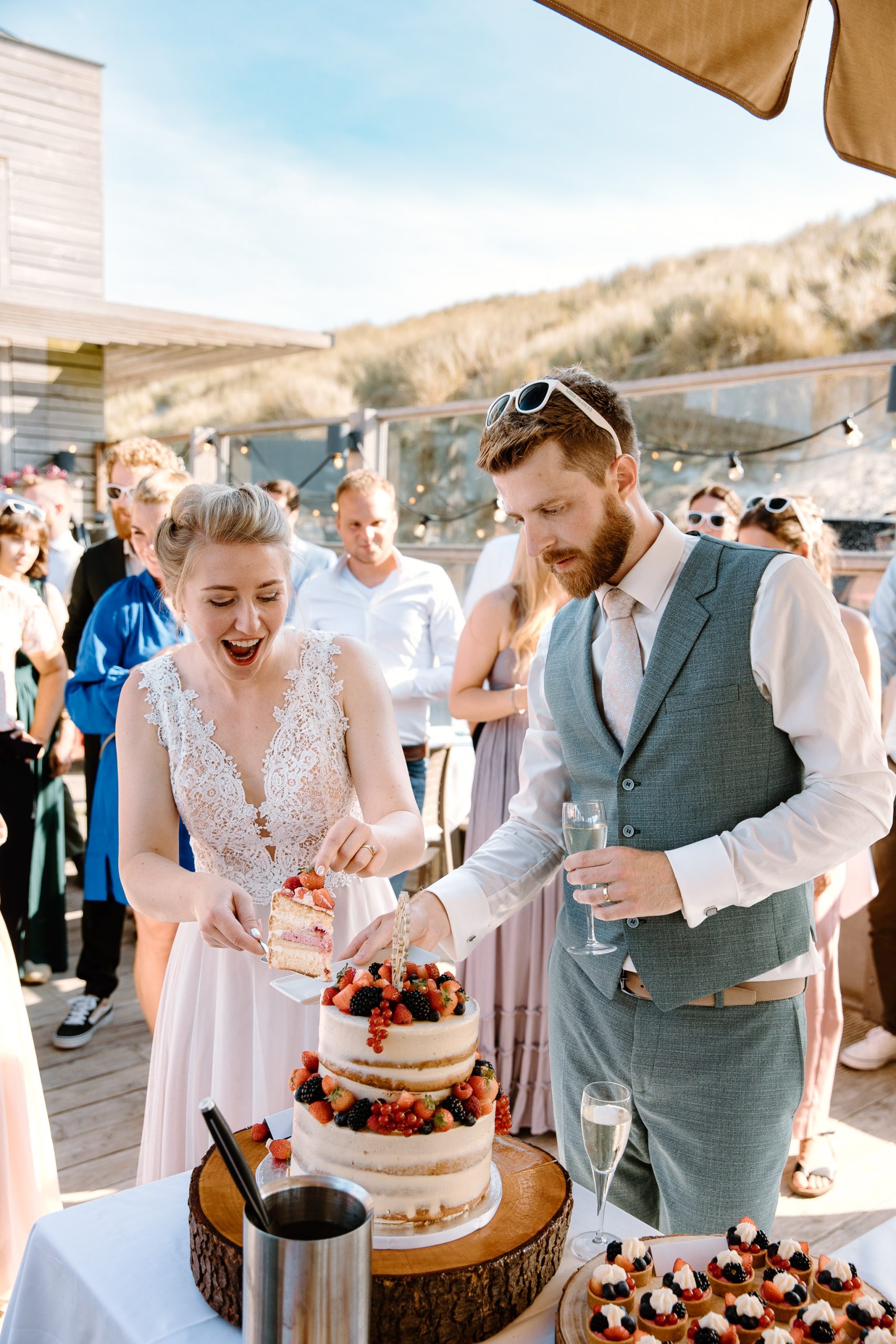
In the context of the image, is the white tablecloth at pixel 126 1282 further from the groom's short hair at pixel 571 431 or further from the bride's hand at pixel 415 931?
the groom's short hair at pixel 571 431

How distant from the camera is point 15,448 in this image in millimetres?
11008

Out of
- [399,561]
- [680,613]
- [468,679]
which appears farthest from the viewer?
[399,561]

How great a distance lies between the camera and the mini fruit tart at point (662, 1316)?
103cm

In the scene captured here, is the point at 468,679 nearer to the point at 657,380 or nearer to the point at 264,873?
the point at 264,873

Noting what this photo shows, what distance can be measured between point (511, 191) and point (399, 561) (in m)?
41.2

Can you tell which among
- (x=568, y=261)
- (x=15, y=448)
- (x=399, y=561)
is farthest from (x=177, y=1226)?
(x=568, y=261)

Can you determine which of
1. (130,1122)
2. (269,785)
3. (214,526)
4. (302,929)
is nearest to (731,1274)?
(302,929)

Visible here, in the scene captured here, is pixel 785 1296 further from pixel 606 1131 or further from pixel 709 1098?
pixel 709 1098

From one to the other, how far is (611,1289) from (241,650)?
4.53 feet

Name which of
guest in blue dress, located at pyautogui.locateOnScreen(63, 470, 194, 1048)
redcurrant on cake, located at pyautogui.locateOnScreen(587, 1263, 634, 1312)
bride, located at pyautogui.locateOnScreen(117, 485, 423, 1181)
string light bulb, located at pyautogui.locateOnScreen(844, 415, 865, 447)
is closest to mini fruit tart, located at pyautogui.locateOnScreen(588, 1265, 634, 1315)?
redcurrant on cake, located at pyautogui.locateOnScreen(587, 1263, 634, 1312)

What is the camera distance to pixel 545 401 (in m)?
1.68

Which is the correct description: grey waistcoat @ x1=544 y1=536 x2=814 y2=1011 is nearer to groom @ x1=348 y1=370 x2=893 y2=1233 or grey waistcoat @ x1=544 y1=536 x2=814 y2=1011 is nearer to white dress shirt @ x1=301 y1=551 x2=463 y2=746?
groom @ x1=348 y1=370 x2=893 y2=1233

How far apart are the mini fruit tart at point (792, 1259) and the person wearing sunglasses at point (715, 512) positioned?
3341 millimetres

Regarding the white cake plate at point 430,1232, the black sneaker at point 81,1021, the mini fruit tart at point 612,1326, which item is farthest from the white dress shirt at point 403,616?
the mini fruit tart at point 612,1326
